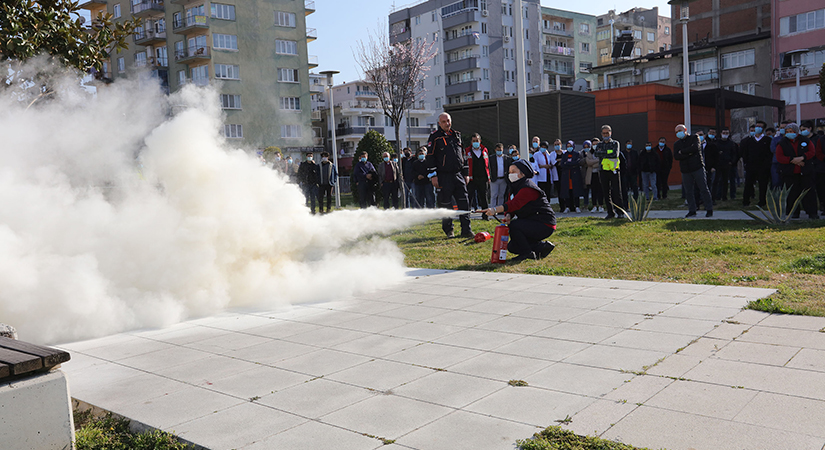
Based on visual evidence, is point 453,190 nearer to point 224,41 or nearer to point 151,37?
point 224,41

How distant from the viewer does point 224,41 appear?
51.6 metres

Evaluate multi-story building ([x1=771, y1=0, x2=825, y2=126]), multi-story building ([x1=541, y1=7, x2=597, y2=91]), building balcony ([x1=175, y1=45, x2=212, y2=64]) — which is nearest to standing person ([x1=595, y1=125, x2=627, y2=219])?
building balcony ([x1=175, y1=45, x2=212, y2=64])

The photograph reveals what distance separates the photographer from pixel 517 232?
9875 mm

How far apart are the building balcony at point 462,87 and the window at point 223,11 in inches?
1137

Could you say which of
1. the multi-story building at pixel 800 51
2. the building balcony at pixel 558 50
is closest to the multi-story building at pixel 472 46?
the building balcony at pixel 558 50

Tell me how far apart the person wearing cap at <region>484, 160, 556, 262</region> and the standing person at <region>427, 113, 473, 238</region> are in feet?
7.07

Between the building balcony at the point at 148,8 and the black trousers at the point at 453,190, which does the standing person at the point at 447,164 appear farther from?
the building balcony at the point at 148,8

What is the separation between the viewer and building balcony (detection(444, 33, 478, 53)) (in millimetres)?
70500

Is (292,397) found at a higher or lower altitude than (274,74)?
lower

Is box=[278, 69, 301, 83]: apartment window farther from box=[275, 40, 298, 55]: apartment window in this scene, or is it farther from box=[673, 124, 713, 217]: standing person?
box=[673, 124, 713, 217]: standing person

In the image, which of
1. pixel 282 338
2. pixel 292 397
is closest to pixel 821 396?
pixel 292 397

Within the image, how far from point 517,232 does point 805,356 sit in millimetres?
5476

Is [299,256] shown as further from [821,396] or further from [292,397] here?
[821,396]

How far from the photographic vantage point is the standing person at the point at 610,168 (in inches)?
590
